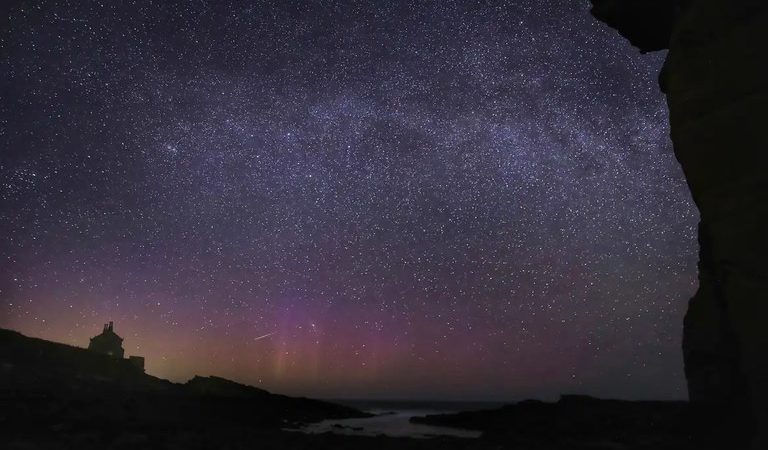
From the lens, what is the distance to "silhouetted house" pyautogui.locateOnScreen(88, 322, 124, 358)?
261 feet

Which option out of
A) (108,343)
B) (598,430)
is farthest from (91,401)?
(108,343)

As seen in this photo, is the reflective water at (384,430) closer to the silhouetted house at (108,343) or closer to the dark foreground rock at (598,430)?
the dark foreground rock at (598,430)

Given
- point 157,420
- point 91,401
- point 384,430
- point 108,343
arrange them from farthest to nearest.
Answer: point 108,343 < point 384,430 < point 157,420 < point 91,401

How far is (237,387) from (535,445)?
2162 inches

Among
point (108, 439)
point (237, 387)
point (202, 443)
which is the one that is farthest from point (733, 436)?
point (237, 387)

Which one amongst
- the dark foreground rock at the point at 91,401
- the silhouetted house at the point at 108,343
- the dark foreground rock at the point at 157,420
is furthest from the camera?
the silhouetted house at the point at 108,343

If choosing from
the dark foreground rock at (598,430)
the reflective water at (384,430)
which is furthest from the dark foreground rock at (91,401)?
the dark foreground rock at (598,430)

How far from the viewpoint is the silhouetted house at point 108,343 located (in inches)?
3137

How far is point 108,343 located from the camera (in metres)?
81.3

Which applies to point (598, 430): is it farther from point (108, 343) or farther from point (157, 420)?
point (108, 343)

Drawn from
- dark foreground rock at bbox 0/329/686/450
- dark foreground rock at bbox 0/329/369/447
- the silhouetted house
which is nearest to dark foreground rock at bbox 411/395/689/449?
dark foreground rock at bbox 0/329/686/450

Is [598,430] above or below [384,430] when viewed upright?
above

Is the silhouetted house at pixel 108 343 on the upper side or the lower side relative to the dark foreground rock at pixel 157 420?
upper

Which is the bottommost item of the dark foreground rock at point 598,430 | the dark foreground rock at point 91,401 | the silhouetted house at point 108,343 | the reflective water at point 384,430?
the reflective water at point 384,430
